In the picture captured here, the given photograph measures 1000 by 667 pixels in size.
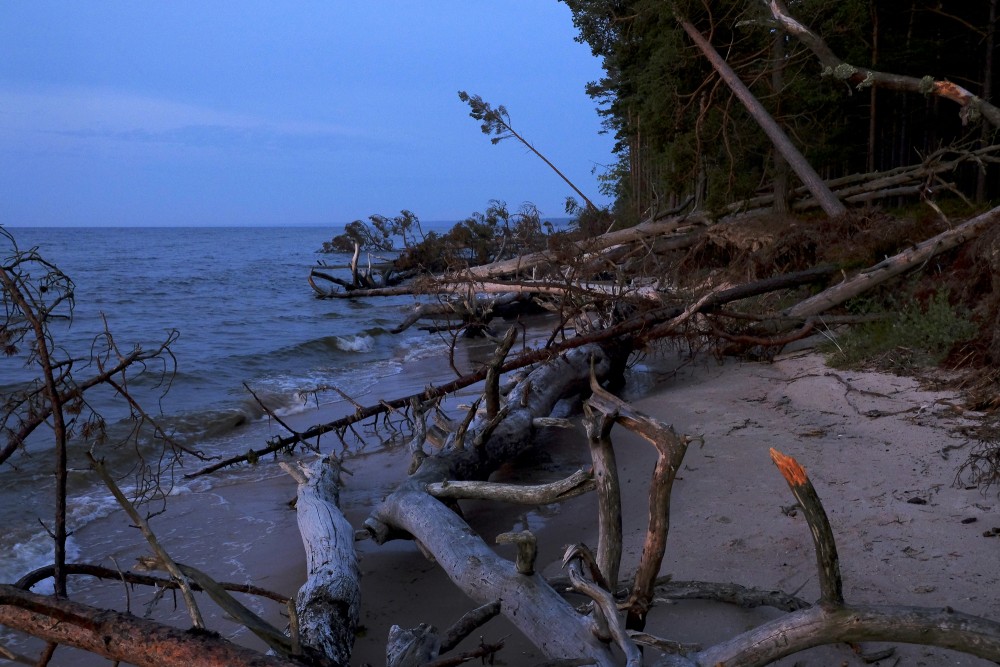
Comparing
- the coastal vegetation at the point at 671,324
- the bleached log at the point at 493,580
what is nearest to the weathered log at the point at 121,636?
the coastal vegetation at the point at 671,324

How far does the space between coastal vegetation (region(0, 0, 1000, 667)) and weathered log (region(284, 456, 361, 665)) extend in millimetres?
14

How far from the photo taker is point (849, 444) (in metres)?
5.15

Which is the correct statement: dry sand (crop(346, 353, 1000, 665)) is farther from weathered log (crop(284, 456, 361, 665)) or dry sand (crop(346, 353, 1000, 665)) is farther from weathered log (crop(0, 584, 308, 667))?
weathered log (crop(0, 584, 308, 667))

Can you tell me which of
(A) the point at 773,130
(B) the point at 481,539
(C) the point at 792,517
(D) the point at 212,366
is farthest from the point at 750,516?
(D) the point at 212,366

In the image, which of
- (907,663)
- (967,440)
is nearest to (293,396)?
(967,440)

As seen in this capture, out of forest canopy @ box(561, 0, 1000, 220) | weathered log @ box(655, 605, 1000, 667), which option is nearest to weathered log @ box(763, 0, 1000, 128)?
forest canopy @ box(561, 0, 1000, 220)

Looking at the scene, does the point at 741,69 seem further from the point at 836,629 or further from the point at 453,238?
the point at 836,629

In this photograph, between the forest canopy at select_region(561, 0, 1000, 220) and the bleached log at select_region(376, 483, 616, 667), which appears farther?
the forest canopy at select_region(561, 0, 1000, 220)

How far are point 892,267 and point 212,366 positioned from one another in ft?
33.3

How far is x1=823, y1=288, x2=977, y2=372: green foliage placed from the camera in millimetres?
6586

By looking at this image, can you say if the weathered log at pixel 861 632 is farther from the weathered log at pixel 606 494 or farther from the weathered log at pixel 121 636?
the weathered log at pixel 121 636

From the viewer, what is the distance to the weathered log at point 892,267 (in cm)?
799

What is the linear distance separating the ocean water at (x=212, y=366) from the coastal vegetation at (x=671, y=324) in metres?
0.88

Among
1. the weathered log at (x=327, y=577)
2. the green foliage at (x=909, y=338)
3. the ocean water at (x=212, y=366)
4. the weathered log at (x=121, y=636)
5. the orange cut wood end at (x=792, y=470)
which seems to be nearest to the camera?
the weathered log at (x=121, y=636)
